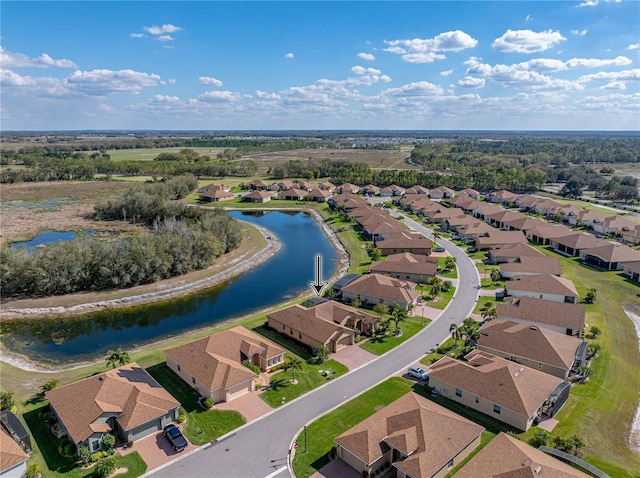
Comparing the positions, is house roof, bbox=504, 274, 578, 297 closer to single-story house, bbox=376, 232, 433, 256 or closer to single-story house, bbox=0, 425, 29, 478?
single-story house, bbox=376, 232, 433, 256

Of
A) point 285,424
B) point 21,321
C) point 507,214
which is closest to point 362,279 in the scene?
point 285,424

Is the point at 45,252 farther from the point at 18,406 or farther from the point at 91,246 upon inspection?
the point at 18,406

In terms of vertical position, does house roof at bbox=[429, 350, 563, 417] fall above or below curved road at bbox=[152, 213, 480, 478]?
above

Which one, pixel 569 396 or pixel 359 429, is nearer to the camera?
pixel 359 429

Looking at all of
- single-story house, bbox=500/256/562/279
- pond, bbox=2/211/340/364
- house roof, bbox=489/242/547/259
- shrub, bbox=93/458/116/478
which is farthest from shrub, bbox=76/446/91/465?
house roof, bbox=489/242/547/259

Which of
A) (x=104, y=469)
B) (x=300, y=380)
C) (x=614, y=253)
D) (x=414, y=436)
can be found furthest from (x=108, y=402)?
(x=614, y=253)

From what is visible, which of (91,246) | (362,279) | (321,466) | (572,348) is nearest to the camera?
(321,466)

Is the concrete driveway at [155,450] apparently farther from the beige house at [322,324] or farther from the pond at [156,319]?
the pond at [156,319]
